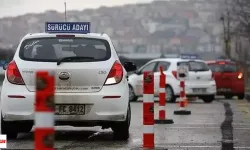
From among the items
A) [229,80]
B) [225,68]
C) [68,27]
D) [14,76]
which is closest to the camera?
[14,76]

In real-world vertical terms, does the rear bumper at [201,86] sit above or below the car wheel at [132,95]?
above

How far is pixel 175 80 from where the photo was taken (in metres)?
23.4

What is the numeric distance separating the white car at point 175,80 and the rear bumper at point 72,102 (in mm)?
13289

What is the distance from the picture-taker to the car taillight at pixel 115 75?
10086 millimetres

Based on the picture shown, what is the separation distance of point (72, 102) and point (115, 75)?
77cm

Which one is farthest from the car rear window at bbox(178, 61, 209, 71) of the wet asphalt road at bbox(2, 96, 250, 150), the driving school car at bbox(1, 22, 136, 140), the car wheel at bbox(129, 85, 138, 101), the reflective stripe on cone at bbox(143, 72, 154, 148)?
the reflective stripe on cone at bbox(143, 72, 154, 148)

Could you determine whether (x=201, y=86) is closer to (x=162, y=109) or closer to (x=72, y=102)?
(x=162, y=109)

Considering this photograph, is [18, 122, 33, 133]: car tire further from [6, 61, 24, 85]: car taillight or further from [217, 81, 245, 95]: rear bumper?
[217, 81, 245, 95]: rear bumper

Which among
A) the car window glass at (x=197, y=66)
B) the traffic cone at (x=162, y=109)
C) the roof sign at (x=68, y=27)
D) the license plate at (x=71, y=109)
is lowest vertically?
the car window glass at (x=197, y=66)

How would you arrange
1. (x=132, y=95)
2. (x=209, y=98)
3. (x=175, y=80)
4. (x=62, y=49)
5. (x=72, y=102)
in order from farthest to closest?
(x=209, y=98) < (x=132, y=95) < (x=175, y=80) < (x=62, y=49) < (x=72, y=102)

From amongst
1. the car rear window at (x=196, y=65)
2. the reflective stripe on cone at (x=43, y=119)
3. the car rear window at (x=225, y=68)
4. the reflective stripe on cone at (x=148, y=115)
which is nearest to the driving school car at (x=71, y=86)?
the reflective stripe on cone at (x=148, y=115)

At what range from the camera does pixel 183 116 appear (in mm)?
15859

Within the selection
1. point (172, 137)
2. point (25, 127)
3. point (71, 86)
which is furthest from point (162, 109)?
point (71, 86)

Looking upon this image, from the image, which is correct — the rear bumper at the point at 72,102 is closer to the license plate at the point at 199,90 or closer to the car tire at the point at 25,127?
the car tire at the point at 25,127
